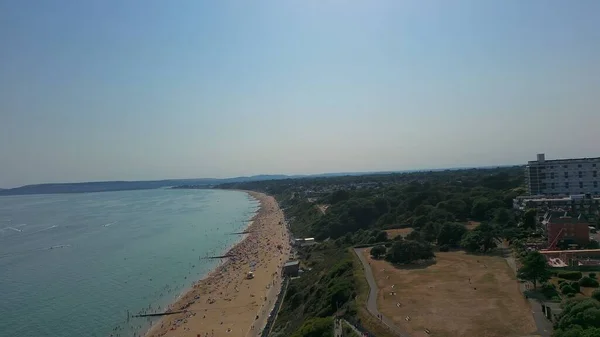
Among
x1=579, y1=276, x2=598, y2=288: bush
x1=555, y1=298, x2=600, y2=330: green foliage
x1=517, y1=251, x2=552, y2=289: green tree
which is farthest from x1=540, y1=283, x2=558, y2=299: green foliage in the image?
x1=555, y1=298, x2=600, y2=330: green foliage

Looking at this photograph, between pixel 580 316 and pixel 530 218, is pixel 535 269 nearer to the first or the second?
pixel 580 316

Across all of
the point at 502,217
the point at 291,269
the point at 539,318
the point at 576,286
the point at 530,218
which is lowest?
the point at 291,269

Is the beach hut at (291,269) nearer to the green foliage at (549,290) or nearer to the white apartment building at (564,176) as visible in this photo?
the green foliage at (549,290)

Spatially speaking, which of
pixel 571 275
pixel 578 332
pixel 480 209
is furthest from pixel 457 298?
pixel 480 209

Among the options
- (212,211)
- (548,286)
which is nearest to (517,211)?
(548,286)

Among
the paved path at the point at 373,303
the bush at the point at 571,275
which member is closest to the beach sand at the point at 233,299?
the paved path at the point at 373,303

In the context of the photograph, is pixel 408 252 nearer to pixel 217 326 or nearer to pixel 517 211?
pixel 217 326

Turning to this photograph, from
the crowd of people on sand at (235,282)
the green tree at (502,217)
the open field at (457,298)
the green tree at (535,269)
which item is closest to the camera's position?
the open field at (457,298)

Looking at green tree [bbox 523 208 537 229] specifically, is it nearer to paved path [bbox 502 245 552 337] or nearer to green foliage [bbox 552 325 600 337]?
paved path [bbox 502 245 552 337]
